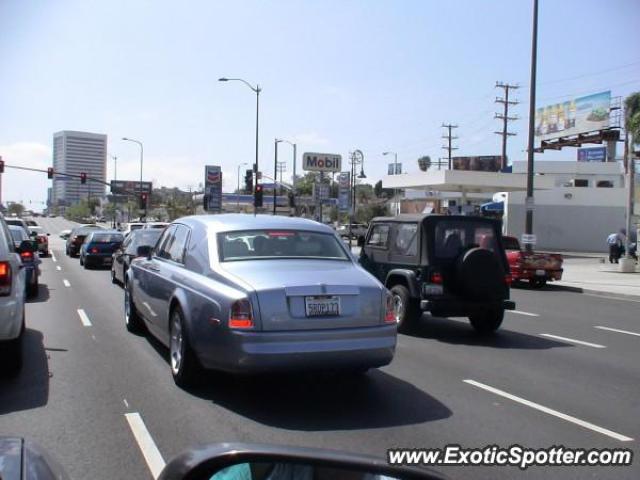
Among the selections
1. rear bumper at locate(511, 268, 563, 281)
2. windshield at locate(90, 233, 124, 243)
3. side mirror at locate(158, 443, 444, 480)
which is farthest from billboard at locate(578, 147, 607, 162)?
side mirror at locate(158, 443, 444, 480)

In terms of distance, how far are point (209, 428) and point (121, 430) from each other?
70cm

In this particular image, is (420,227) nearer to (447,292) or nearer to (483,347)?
(447,292)

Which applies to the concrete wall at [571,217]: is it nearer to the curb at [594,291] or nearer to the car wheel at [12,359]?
the curb at [594,291]

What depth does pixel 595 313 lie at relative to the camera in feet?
45.2

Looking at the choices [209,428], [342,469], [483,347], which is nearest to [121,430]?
[209,428]

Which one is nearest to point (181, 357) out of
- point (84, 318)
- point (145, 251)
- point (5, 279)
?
point (5, 279)

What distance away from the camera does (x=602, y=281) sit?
21.5 m

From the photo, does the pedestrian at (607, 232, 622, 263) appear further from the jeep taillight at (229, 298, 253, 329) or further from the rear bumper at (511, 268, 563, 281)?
the jeep taillight at (229, 298, 253, 329)

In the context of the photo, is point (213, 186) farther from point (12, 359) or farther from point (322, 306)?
point (322, 306)

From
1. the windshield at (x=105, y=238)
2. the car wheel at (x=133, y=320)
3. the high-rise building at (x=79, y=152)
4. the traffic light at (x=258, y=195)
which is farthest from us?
the high-rise building at (x=79, y=152)

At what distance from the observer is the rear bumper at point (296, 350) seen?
549 centimetres

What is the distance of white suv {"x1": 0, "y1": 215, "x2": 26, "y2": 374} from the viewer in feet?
20.4

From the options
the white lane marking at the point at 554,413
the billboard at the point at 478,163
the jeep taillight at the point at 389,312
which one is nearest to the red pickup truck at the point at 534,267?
the white lane marking at the point at 554,413

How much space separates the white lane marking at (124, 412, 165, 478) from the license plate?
1.69m
